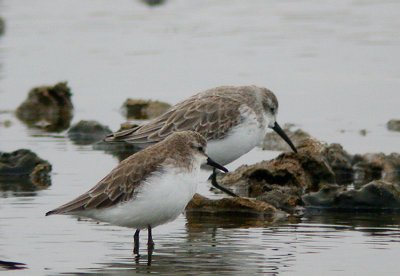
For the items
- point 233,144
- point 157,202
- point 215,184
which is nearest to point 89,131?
point 215,184

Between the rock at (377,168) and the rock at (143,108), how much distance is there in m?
4.27

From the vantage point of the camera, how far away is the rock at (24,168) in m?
13.6

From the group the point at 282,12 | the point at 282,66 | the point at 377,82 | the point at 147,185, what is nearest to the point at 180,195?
the point at 147,185

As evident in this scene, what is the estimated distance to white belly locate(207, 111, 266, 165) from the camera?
1284 cm

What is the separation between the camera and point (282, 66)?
820 inches

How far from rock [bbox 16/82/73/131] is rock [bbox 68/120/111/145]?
1.31 metres

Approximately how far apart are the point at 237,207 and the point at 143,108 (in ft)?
19.5

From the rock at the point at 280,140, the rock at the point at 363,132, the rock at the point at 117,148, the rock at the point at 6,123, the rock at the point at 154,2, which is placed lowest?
the rock at the point at 117,148

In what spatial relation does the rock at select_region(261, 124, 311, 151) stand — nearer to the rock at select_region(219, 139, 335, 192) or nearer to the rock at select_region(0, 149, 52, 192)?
the rock at select_region(219, 139, 335, 192)

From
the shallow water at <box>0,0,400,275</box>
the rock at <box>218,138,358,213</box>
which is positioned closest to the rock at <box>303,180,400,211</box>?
the shallow water at <box>0,0,400,275</box>

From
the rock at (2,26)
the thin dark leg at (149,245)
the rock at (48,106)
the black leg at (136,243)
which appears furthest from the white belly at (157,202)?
the rock at (2,26)

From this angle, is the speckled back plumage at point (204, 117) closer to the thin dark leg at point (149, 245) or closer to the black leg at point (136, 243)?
the black leg at point (136, 243)

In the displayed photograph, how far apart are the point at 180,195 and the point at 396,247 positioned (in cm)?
216

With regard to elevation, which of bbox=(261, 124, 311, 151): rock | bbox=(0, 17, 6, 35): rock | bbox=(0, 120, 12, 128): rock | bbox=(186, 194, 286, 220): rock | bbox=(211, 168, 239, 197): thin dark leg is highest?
bbox=(0, 17, 6, 35): rock
